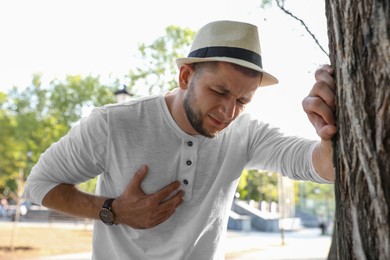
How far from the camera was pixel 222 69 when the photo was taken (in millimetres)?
2240

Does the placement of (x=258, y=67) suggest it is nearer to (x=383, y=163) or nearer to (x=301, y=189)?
(x=383, y=163)

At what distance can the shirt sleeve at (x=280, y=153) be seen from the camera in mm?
2094

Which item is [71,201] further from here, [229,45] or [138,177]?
[229,45]

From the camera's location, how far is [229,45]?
7.54 feet

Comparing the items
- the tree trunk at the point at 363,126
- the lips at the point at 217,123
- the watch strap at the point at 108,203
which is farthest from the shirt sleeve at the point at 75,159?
the tree trunk at the point at 363,126

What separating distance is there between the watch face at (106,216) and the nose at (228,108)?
2.49 feet

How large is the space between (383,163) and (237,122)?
1.54 meters

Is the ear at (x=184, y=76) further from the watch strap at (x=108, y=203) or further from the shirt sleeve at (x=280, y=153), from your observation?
the watch strap at (x=108, y=203)

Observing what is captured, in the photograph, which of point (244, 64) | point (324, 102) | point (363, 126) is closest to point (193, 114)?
point (244, 64)

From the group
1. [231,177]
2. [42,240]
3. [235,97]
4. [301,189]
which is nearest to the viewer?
[235,97]

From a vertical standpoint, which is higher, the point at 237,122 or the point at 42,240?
the point at 237,122

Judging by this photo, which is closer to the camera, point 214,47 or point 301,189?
point 214,47

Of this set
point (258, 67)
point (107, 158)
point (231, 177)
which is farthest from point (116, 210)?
point (258, 67)

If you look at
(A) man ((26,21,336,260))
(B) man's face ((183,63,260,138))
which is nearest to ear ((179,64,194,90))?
(A) man ((26,21,336,260))
